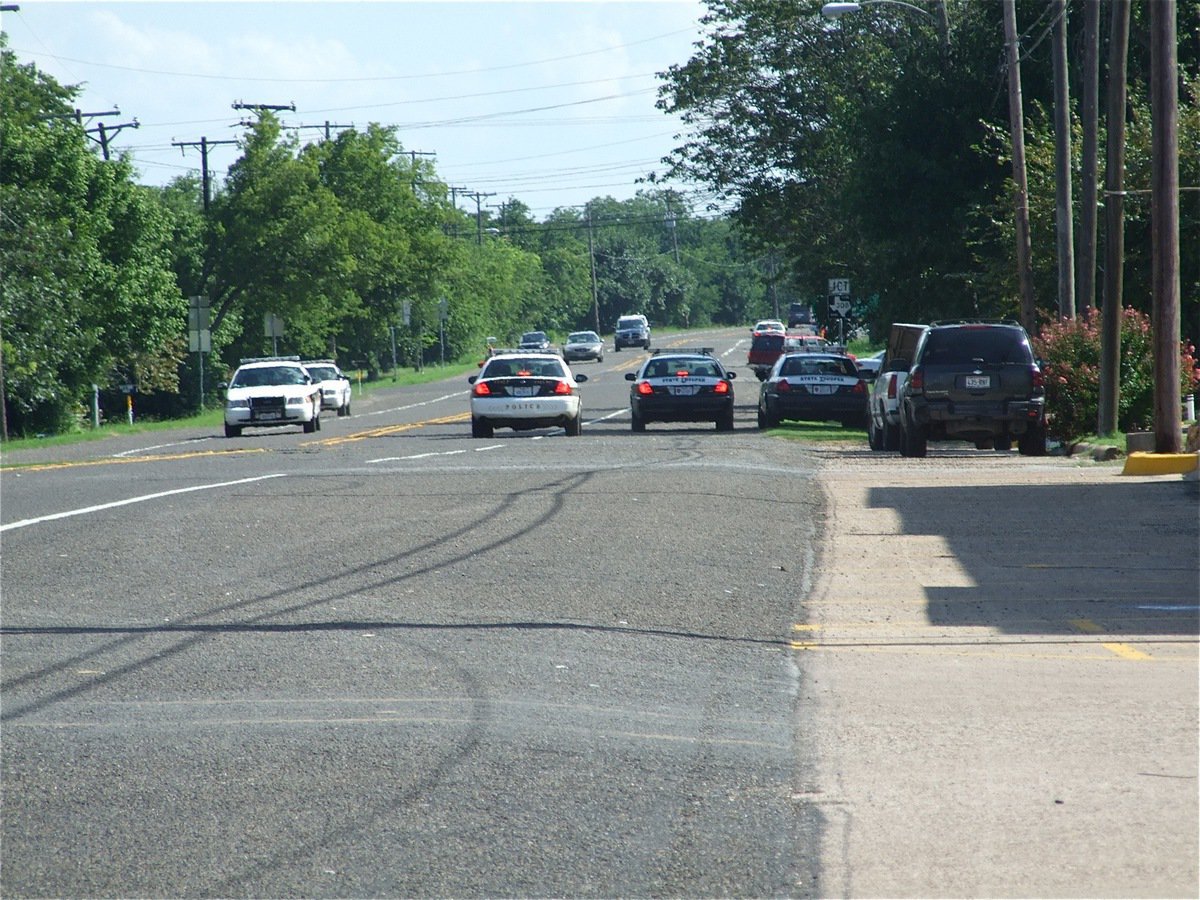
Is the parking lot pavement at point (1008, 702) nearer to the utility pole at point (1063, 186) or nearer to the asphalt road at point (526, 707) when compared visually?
the asphalt road at point (526, 707)

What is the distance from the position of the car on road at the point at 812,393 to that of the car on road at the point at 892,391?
4.23m

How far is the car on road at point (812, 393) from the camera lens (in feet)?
106

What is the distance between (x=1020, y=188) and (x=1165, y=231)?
10.5 metres

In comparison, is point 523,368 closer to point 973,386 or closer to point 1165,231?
point 973,386

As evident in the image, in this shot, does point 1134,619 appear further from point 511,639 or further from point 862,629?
point 511,639

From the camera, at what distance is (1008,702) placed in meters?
7.66

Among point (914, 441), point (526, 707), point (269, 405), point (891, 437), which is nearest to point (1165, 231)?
point (914, 441)

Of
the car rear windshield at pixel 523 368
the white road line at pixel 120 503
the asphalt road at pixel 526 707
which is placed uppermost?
the car rear windshield at pixel 523 368

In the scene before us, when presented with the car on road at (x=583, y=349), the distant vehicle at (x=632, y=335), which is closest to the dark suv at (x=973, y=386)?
the car on road at (x=583, y=349)

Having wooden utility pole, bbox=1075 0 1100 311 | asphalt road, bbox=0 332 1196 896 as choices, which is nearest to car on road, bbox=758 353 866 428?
wooden utility pole, bbox=1075 0 1100 311

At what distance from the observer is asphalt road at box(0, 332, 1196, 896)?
211 inches

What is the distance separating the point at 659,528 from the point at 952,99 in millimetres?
26564

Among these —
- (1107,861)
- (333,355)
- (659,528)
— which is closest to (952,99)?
(659,528)

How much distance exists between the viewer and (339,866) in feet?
17.3
